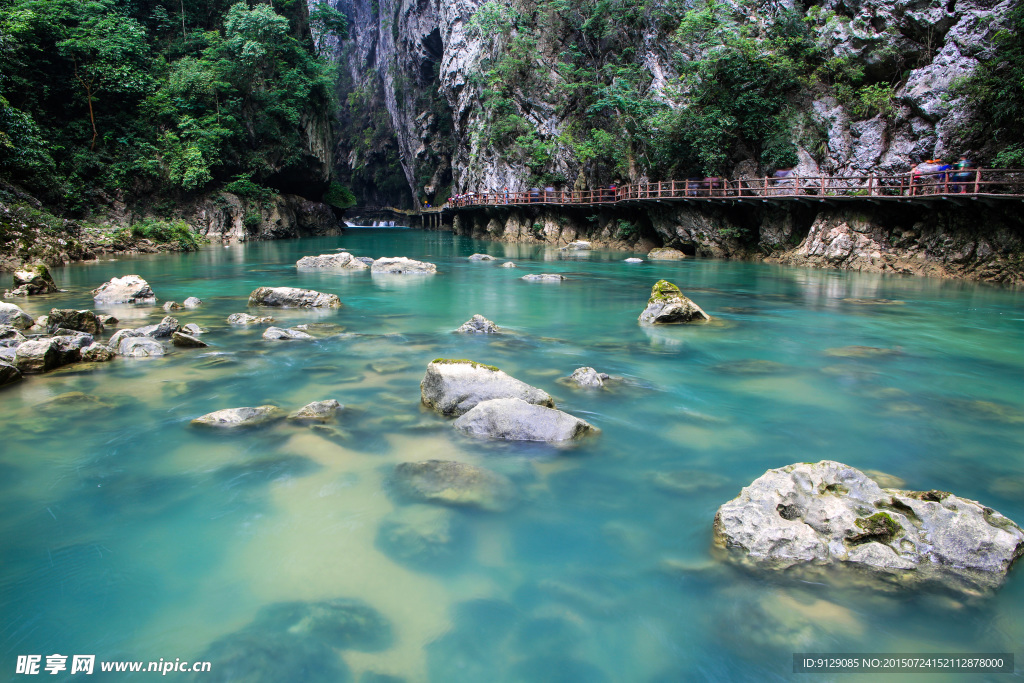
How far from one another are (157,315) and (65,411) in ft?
19.7

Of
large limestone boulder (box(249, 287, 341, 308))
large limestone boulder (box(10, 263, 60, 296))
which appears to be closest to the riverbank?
large limestone boulder (box(249, 287, 341, 308))

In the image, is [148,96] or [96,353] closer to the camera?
[96,353]

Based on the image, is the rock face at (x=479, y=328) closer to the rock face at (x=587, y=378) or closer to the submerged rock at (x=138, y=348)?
the rock face at (x=587, y=378)

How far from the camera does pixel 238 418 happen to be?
19.4ft

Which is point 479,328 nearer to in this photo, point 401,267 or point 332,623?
point 332,623

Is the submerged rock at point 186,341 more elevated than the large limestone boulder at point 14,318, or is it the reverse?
the large limestone boulder at point 14,318

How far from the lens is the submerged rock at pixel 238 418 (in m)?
5.86

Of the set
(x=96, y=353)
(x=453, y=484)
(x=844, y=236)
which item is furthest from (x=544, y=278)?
(x=453, y=484)

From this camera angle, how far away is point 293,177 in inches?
1625

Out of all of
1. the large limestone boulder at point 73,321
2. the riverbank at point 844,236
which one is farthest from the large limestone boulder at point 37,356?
the riverbank at point 844,236

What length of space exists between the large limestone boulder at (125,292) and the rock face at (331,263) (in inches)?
304

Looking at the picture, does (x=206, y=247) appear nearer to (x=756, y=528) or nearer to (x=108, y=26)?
(x=108, y=26)

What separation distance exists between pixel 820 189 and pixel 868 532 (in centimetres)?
2157

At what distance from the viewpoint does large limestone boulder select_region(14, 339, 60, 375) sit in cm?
727
